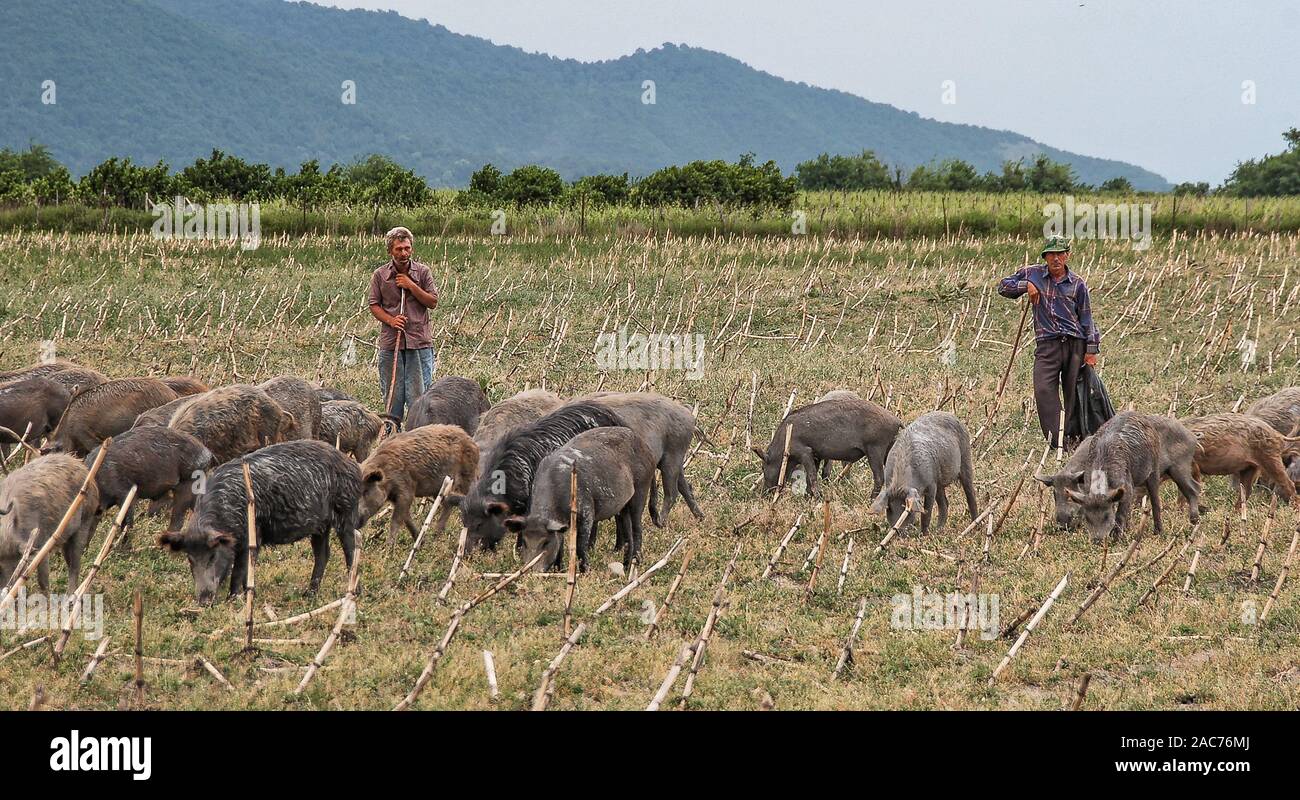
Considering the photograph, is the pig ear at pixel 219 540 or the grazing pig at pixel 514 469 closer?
the pig ear at pixel 219 540

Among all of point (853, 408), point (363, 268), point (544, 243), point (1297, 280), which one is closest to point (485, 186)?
point (544, 243)

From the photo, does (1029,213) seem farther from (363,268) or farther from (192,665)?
(192,665)

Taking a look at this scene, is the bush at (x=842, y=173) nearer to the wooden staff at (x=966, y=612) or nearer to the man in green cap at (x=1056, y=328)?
the man in green cap at (x=1056, y=328)

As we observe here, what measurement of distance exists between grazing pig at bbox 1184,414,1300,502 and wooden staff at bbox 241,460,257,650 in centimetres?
838

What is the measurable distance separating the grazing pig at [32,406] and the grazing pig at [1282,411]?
12.1m

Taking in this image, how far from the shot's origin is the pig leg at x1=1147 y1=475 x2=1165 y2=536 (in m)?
11.2

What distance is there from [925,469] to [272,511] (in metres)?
5.54

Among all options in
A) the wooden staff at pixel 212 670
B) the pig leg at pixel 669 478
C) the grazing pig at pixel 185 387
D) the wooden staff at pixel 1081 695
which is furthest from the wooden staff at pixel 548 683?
the grazing pig at pixel 185 387

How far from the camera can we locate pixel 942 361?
2052 cm

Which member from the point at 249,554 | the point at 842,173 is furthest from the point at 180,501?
the point at 842,173

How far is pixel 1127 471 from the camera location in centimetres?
1112

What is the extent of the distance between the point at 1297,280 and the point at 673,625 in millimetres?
22925

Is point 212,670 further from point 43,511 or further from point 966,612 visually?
point 966,612

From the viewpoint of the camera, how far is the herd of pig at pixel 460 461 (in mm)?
9242
